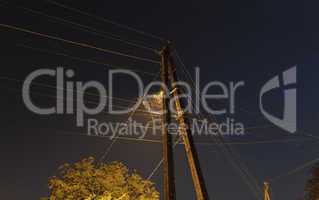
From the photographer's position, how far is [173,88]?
62.1 ft

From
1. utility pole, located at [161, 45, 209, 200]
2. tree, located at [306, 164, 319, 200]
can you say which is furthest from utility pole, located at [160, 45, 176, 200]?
tree, located at [306, 164, 319, 200]

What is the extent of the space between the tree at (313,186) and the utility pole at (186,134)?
25641 mm

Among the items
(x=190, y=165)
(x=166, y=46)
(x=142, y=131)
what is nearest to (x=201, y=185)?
(x=190, y=165)

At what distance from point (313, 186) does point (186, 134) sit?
87.0 ft

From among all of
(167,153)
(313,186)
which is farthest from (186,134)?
(313,186)

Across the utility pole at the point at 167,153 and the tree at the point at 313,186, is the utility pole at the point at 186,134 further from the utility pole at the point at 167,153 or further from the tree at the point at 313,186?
the tree at the point at 313,186

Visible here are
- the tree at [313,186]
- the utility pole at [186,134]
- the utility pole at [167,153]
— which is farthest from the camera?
the tree at [313,186]

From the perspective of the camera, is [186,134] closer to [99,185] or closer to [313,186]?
[99,185]

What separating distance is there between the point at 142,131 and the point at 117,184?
20.1 ft

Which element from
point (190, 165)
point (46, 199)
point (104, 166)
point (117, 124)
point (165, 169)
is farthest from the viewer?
point (104, 166)

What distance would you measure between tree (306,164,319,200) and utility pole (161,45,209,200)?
84.1 feet

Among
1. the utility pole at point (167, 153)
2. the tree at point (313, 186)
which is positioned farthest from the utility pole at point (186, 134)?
the tree at point (313, 186)

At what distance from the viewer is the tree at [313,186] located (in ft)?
134

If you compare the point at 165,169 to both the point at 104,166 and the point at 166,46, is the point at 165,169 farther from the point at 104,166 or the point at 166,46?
the point at 104,166
